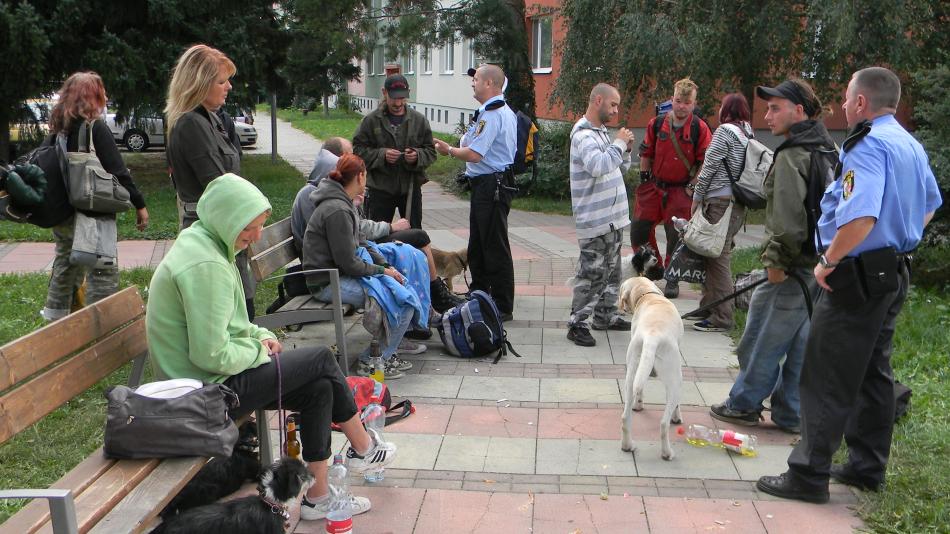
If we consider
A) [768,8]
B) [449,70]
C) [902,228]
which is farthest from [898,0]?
[449,70]

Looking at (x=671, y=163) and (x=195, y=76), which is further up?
(x=195, y=76)

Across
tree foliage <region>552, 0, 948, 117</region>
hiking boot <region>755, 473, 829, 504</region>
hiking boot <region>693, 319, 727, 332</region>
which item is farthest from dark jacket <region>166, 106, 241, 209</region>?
tree foliage <region>552, 0, 948, 117</region>

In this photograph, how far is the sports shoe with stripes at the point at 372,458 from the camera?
13.9 ft

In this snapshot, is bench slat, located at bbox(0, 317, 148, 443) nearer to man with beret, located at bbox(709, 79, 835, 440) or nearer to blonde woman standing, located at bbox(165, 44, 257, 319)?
blonde woman standing, located at bbox(165, 44, 257, 319)

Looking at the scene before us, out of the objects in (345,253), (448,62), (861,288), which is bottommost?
(345,253)

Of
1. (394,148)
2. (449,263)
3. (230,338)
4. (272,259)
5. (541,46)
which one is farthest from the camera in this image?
(541,46)

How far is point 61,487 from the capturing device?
9.92 ft

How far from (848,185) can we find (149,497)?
3102 mm

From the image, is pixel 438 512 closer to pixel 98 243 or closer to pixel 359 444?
pixel 359 444

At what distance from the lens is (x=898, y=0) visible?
35.5ft

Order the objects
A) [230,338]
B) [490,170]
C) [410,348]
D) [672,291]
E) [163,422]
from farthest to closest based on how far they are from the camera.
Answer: [672,291], [490,170], [410,348], [230,338], [163,422]

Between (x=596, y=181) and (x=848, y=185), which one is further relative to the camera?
(x=596, y=181)

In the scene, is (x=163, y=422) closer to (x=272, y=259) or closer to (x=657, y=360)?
(x=657, y=360)

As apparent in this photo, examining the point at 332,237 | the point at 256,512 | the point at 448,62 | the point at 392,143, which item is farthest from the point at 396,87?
the point at 448,62
